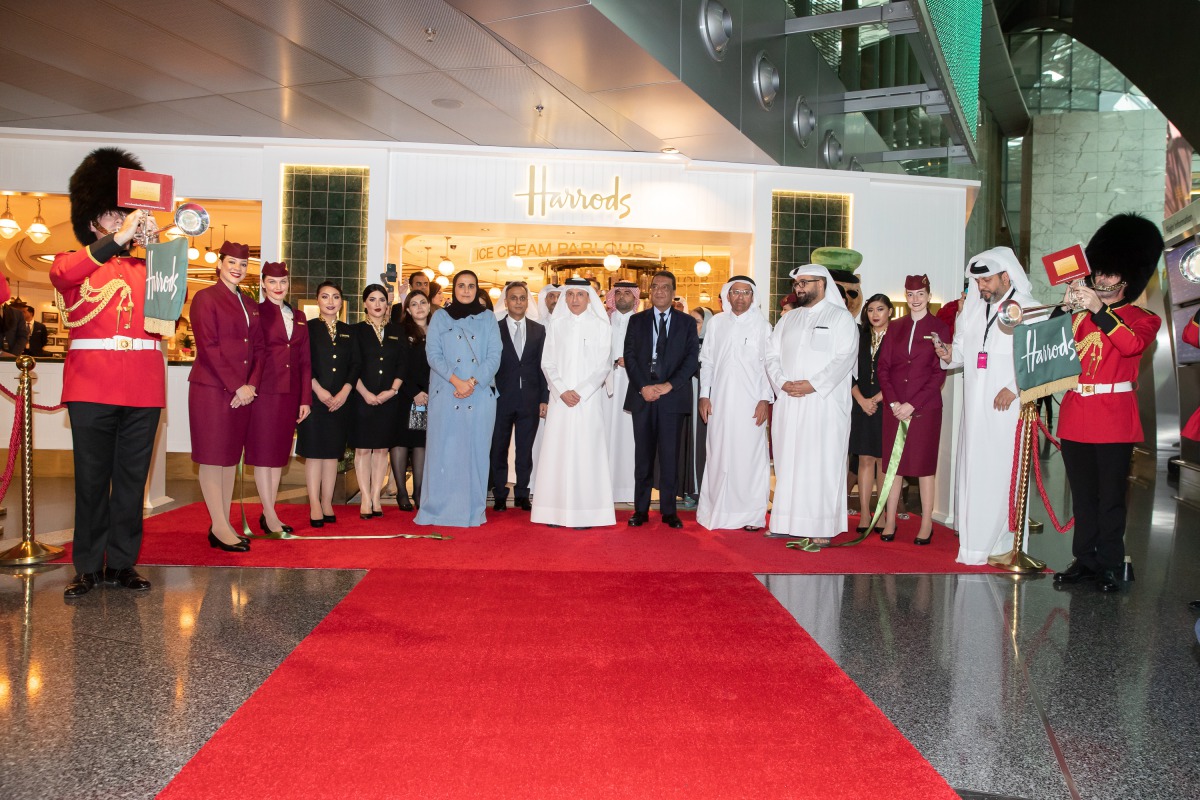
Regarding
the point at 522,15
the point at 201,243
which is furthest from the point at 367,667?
the point at 201,243

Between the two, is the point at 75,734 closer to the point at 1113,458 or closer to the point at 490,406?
the point at 490,406

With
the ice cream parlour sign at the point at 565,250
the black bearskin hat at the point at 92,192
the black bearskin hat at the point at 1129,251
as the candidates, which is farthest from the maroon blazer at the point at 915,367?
the ice cream parlour sign at the point at 565,250

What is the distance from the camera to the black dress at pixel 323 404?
18.7 ft

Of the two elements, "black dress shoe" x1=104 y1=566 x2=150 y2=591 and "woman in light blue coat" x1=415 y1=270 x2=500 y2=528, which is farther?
"woman in light blue coat" x1=415 y1=270 x2=500 y2=528

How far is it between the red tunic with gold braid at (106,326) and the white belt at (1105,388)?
4.53 metres

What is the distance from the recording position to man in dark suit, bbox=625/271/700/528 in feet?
20.0

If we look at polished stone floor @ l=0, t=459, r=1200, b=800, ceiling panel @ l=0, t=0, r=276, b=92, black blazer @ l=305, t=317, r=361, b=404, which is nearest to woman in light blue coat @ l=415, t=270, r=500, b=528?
black blazer @ l=305, t=317, r=361, b=404

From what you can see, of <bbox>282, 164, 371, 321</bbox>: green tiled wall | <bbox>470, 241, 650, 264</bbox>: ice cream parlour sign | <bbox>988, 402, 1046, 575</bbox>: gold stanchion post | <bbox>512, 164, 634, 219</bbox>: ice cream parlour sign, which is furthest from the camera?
<bbox>470, 241, 650, 264</bbox>: ice cream parlour sign

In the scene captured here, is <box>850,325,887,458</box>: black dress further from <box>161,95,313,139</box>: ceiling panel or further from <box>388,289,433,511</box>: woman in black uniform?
<box>161,95,313,139</box>: ceiling panel

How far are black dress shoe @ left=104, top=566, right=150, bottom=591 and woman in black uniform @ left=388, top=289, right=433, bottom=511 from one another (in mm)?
2246

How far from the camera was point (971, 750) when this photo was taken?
247cm

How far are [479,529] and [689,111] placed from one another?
4.02m

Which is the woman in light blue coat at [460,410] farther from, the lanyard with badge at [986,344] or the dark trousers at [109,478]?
the lanyard with badge at [986,344]

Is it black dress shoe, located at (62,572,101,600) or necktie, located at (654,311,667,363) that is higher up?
necktie, located at (654,311,667,363)
